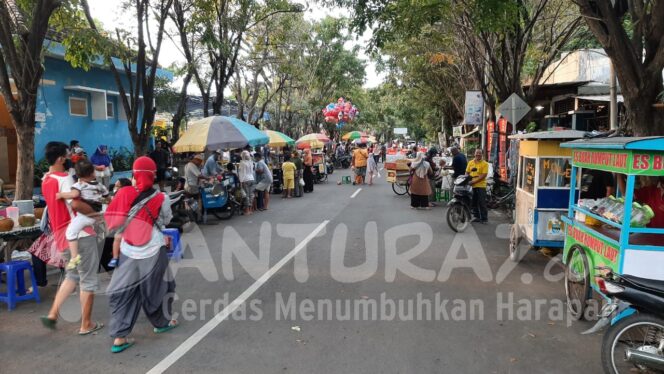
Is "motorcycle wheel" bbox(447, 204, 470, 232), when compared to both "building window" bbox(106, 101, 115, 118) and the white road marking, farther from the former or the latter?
"building window" bbox(106, 101, 115, 118)

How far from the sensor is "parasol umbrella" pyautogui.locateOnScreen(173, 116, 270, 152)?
1132 centimetres

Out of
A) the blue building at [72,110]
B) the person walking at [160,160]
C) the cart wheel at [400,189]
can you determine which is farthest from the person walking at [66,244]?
A: the cart wheel at [400,189]

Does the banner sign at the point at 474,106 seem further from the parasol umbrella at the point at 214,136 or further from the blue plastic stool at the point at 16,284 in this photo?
the blue plastic stool at the point at 16,284

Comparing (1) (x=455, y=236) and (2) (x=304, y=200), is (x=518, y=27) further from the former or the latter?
(2) (x=304, y=200)

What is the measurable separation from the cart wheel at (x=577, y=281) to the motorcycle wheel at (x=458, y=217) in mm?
4391

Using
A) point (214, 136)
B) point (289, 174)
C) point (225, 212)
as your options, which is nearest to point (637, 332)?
point (214, 136)

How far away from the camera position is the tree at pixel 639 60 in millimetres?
7047

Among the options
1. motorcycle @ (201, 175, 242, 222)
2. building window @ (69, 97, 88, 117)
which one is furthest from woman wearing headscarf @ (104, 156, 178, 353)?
building window @ (69, 97, 88, 117)

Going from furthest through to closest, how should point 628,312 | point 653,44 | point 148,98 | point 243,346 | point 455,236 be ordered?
point 148,98, point 455,236, point 653,44, point 243,346, point 628,312

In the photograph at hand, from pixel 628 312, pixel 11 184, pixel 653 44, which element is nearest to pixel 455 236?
pixel 653 44

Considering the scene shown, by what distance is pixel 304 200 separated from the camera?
16188 millimetres

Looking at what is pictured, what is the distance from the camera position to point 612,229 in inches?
221

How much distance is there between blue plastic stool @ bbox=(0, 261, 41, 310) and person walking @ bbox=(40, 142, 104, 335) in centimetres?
97

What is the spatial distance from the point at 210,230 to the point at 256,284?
187 inches
